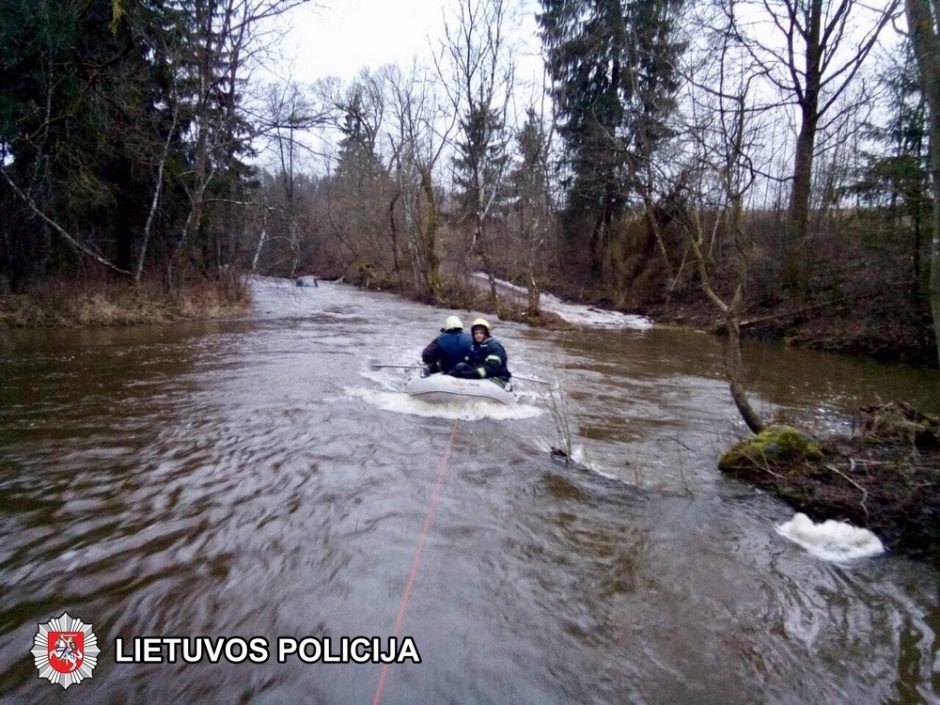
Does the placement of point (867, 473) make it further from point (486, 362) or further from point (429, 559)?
point (486, 362)

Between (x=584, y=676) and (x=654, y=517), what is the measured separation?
2.10m

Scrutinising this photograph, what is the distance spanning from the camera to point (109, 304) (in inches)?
569

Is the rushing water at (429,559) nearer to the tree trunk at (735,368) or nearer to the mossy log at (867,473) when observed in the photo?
the mossy log at (867,473)

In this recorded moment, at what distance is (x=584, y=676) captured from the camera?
10.0ft

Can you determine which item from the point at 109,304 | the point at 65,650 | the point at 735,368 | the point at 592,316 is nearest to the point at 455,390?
the point at 735,368

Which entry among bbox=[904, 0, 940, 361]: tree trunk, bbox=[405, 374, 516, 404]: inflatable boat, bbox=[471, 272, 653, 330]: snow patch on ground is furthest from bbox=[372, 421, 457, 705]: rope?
bbox=[471, 272, 653, 330]: snow patch on ground

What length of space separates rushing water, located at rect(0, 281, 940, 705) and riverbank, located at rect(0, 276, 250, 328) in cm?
605

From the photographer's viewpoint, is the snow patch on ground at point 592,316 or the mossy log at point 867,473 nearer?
the mossy log at point 867,473

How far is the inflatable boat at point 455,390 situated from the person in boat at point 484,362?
29cm

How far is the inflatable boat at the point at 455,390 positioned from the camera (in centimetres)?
791

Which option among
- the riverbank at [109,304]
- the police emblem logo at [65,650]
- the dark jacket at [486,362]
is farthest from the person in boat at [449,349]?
the riverbank at [109,304]

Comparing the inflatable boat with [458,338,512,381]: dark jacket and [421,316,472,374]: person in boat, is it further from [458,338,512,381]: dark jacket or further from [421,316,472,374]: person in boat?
[421,316,472,374]: person in boat

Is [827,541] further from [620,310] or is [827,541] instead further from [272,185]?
[272,185]

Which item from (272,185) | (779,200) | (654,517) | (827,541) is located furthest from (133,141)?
(272,185)
